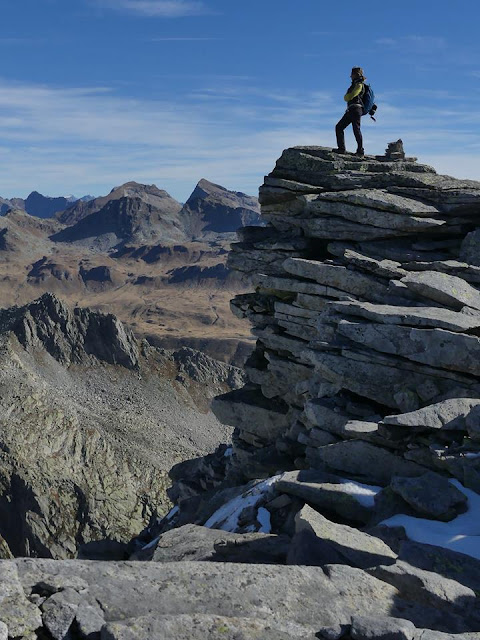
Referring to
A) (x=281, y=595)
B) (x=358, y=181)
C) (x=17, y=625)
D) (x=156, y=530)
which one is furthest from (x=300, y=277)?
(x=17, y=625)

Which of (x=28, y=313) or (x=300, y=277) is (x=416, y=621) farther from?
(x=28, y=313)

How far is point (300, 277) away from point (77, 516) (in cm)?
6136

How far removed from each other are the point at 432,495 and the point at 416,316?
8.07 meters

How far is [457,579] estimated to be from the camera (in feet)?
44.9

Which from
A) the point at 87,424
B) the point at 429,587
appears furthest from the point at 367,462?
the point at 87,424

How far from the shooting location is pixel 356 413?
2355cm

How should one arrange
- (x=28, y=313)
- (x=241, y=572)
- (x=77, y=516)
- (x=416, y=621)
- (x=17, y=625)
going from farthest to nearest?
(x=28, y=313) < (x=77, y=516) < (x=241, y=572) < (x=416, y=621) < (x=17, y=625)

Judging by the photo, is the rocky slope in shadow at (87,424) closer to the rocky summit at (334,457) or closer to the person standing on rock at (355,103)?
the rocky summit at (334,457)

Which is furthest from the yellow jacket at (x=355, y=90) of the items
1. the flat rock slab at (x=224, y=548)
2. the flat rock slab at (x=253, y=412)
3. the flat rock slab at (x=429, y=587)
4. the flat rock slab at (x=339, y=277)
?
the flat rock slab at (x=429, y=587)

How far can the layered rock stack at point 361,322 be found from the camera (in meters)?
20.5

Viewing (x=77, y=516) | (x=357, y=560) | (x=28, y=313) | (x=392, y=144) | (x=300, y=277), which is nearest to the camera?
(x=357, y=560)

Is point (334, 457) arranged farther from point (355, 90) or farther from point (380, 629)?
point (355, 90)

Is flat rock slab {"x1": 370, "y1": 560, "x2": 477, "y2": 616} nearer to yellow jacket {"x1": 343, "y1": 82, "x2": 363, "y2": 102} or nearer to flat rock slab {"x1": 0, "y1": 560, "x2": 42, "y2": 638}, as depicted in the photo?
flat rock slab {"x1": 0, "y1": 560, "x2": 42, "y2": 638}

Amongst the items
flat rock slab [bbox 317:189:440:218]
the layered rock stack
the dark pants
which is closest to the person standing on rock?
the dark pants
